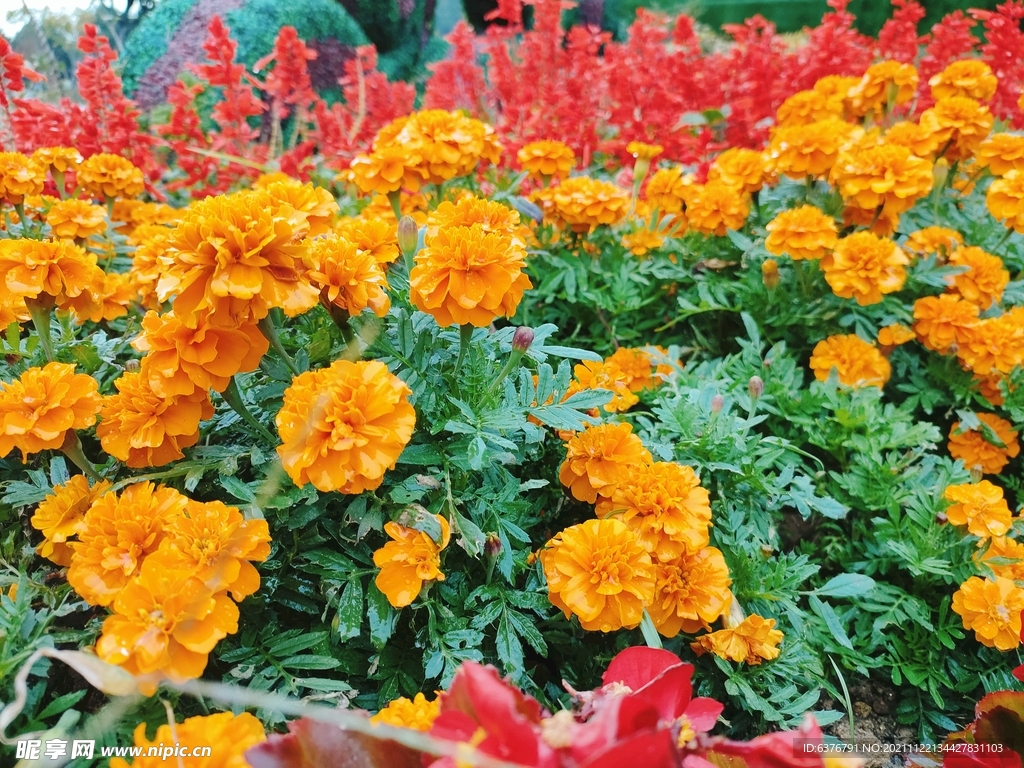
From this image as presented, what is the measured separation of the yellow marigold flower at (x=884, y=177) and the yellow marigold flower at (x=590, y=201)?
1.86ft

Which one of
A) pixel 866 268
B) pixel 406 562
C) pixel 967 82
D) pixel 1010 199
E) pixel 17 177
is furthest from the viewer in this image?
pixel 967 82

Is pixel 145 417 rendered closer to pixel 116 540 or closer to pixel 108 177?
pixel 116 540

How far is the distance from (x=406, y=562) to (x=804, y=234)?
1277 mm

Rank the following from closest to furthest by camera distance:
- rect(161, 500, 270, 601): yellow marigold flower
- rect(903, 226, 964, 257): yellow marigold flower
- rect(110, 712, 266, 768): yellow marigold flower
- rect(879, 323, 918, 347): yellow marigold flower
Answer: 1. rect(110, 712, 266, 768): yellow marigold flower
2. rect(161, 500, 270, 601): yellow marigold flower
3. rect(879, 323, 918, 347): yellow marigold flower
4. rect(903, 226, 964, 257): yellow marigold flower

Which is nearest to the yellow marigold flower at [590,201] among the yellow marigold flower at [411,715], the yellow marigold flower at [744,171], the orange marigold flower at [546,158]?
the orange marigold flower at [546,158]

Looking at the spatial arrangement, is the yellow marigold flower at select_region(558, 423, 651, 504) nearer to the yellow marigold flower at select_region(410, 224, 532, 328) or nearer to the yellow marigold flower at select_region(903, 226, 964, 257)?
the yellow marigold flower at select_region(410, 224, 532, 328)

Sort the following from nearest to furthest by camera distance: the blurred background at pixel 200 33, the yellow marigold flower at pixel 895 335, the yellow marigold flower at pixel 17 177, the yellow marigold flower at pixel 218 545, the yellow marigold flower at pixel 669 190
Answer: the yellow marigold flower at pixel 218 545
the yellow marigold flower at pixel 17 177
the yellow marigold flower at pixel 895 335
the yellow marigold flower at pixel 669 190
the blurred background at pixel 200 33

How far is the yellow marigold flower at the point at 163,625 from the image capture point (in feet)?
2.28

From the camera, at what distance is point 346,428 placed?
792mm

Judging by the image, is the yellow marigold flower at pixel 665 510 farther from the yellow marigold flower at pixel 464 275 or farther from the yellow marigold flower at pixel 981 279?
the yellow marigold flower at pixel 981 279

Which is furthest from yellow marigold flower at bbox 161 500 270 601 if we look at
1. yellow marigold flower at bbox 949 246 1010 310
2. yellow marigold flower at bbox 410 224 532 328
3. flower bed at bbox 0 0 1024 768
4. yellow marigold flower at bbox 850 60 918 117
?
yellow marigold flower at bbox 850 60 918 117

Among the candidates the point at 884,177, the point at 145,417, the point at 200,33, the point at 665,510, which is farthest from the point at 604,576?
the point at 200,33

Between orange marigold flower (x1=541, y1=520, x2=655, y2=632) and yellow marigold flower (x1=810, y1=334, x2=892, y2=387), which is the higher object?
orange marigold flower (x1=541, y1=520, x2=655, y2=632)

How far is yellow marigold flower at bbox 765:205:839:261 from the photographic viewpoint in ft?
5.27
